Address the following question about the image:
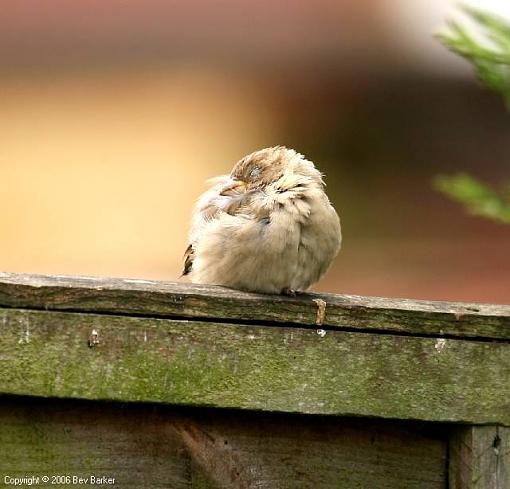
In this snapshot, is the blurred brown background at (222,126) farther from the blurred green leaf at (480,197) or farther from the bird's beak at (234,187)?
the blurred green leaf at (480,197)

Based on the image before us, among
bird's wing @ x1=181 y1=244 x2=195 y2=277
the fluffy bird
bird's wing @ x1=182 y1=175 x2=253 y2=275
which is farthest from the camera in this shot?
bird's wing @ x1=181 y1=244 x2=195 y2=277

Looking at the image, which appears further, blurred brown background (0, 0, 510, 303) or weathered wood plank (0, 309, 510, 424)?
blurred brown background (0, 0, 510, 303)

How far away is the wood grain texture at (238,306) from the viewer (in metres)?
2.31

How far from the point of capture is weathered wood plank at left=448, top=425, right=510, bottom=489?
2.46 m

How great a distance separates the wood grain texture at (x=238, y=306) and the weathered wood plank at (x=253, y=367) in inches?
0.8

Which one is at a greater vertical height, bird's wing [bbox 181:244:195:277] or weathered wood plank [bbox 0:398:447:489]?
bird's wing [bbox 181:244:195:277]

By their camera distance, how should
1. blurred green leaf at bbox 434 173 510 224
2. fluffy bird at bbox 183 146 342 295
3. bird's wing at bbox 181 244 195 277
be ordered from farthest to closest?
bird's wing at bbox 181 244 195 277 → fluffy bird at bbox 183 146 342 295 → blurred green leaf at bbox 434 173 510 224

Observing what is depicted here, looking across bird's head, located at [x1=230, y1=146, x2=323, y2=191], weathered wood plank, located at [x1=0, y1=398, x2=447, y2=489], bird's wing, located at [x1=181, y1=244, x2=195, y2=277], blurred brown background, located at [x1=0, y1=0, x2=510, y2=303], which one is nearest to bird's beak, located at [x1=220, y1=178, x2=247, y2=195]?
bird's head, located at [x1=230, y1=146, x2=323, y2=191]

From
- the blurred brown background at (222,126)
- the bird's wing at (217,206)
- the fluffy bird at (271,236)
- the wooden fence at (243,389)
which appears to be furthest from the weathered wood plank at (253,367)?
the blurred brown background at (222,126)

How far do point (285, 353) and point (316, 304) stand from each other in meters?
0.13

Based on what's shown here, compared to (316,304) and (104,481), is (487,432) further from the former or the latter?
(104,481)

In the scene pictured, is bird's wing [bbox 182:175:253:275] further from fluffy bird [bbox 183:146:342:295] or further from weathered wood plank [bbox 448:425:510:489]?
weathered wood plank [bbox 448:425:510:489]

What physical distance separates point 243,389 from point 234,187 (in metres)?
1.68

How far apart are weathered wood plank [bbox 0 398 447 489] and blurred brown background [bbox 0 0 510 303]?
6.20 m
